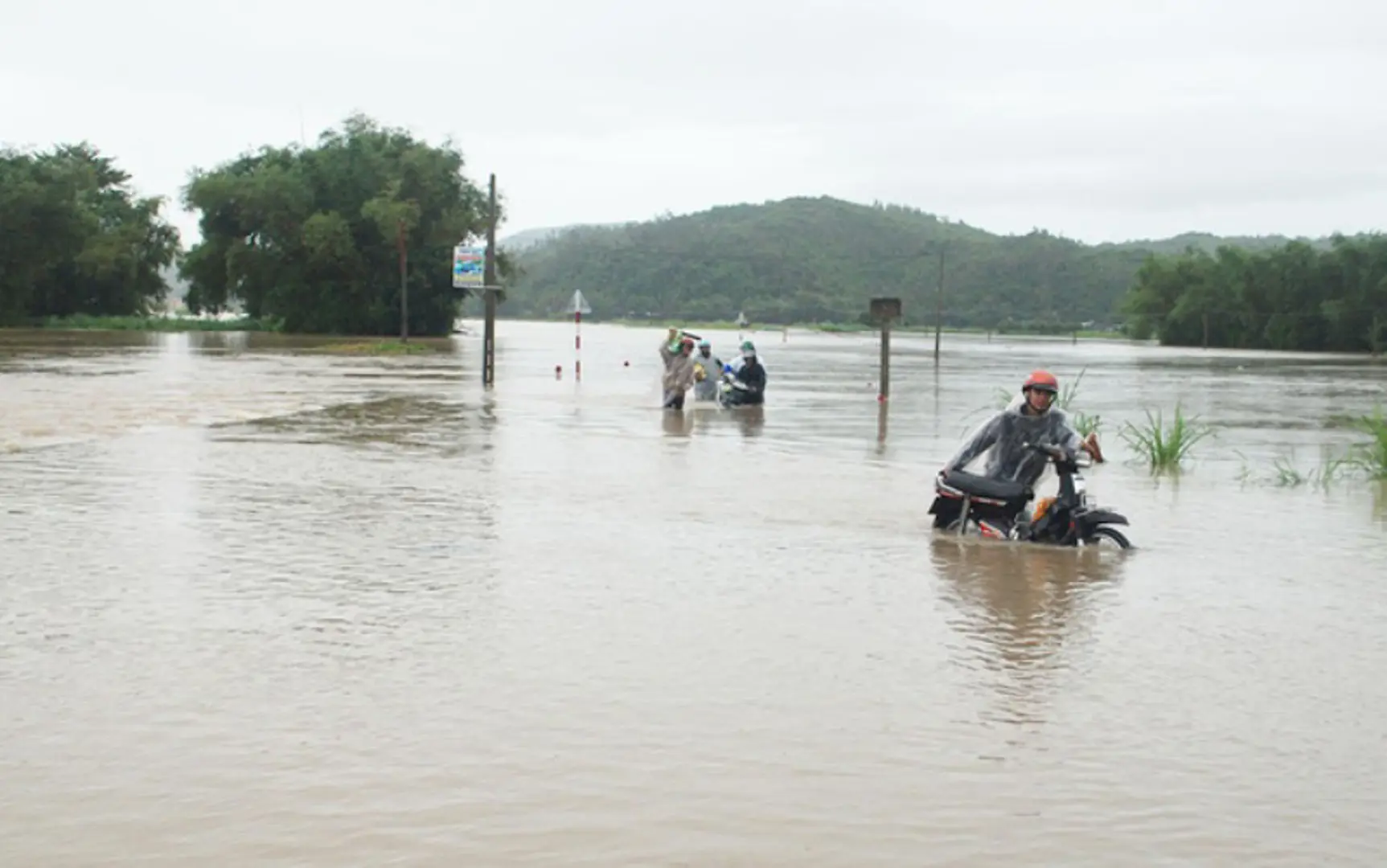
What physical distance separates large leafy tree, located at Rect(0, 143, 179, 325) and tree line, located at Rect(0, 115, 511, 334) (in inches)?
3.6

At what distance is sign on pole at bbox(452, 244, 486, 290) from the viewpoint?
33094 mm

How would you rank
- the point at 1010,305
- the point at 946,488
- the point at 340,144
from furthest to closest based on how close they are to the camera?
the point at 1010,305
the point at 340,144
the point at 946,488

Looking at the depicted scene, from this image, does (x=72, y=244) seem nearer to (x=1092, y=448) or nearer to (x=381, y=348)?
(x=381, y=348)

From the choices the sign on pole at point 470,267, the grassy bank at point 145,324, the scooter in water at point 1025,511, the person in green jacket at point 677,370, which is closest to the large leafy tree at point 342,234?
the grassy bank at point 145,324

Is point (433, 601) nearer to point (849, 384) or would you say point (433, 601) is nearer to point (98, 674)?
point (98, 674)

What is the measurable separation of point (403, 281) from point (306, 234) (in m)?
11.8

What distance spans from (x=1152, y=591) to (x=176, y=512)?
23.1ft

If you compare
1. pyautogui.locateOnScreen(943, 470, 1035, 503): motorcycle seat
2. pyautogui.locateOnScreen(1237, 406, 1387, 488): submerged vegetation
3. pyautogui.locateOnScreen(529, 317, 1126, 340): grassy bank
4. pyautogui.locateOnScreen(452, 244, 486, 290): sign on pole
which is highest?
pyautogui.locateOnScreen(452, 244, 486, 290): sign on pole

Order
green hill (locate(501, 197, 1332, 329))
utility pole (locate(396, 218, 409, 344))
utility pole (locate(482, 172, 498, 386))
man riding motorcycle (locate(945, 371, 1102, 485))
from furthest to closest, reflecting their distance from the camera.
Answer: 1. green hill (locate(501, 197, 1332, 329))
2. utility pole (locate(396, 218, 409, 344))
3. utility pole (locate(482, 172, 498, 386))
4. man riding motorcycle (locate(945, 371, 1102, 485))

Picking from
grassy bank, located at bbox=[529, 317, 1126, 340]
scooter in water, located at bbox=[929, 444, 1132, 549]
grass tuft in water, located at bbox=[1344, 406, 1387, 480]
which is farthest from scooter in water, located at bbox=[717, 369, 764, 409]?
grassy bank, located at bbox=[529, 317, 1126, 340]

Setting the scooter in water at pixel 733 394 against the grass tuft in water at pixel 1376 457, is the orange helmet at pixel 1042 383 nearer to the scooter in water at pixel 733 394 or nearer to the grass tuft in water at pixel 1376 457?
the grass tuft in water at pixel 1376 457

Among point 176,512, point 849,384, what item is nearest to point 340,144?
point 849,384

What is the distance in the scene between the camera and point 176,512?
12.6m

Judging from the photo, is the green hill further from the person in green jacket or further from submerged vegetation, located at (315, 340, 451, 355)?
the person in green jacket
